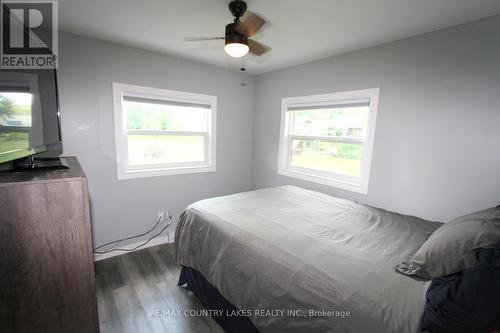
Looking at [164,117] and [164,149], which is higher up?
[164,117]

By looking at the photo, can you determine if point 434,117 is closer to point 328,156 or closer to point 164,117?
point 328,156

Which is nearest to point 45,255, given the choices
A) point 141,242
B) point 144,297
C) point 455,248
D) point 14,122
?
point 14,122

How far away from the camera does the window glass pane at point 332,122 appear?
8.43 ft

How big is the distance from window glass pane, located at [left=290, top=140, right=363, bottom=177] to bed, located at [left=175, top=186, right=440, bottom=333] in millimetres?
613

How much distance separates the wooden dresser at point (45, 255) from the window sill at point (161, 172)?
1.70 meters

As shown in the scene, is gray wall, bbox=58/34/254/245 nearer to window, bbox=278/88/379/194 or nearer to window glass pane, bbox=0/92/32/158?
window, bbox=278/88/379/194

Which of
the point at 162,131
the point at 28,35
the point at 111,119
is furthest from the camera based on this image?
the point at 162,131

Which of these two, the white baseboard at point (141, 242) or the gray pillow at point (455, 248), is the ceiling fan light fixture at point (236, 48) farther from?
the white baseboard at point (141, 242)

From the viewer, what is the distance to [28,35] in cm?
123

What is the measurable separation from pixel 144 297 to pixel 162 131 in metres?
1.89

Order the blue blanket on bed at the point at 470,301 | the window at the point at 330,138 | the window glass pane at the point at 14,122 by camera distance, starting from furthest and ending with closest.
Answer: the window at the point at 330,138 < the window glass pane at the point at 14,122 < the blue blanket on bed at the point at 470,301

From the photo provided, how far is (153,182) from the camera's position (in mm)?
2848

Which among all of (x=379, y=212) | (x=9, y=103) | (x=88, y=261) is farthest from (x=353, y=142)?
(x=9, y=103)

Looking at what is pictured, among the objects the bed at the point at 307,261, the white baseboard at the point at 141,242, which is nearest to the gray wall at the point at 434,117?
the bed at the point at 307,261
